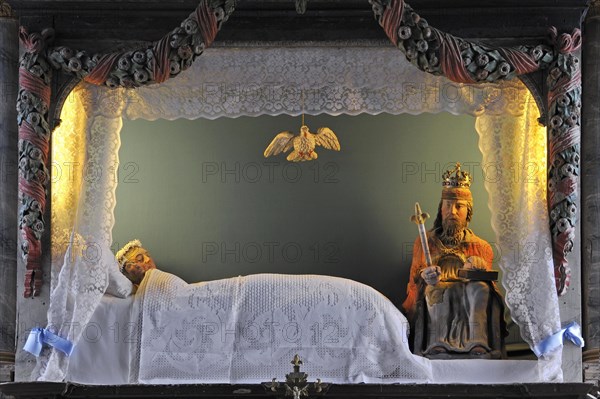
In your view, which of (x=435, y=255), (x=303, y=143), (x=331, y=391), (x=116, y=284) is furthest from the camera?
(x=303, y=143)

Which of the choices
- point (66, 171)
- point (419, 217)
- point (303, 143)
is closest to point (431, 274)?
point (419, 217)

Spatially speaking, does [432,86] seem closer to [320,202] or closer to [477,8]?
[477,8]

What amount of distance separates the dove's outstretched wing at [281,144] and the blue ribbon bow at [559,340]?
8.50ft

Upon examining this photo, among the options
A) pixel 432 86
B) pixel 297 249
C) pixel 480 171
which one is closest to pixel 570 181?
pixel 432 86

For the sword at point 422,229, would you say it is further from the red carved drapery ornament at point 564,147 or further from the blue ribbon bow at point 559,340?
the blue ribbon bow at point 559,340

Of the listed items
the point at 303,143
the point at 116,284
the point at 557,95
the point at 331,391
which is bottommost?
the point at 331,391

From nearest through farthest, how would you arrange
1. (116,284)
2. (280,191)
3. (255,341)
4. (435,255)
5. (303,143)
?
(255,341), (116,284), (435,255), (303,143), (280,191)

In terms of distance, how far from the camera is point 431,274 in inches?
373

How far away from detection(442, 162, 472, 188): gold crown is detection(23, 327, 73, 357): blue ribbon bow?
9.18 ft

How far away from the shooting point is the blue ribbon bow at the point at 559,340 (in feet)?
29.1

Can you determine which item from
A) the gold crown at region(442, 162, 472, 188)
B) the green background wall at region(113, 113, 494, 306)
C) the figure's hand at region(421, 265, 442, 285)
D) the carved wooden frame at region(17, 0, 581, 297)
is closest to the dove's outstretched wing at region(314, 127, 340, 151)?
the green background wall at region(113, 113, 494, 306)

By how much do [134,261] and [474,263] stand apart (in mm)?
2268

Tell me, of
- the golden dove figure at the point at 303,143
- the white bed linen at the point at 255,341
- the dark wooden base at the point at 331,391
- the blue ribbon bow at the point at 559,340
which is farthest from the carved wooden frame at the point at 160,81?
the golden dove figure at the point at 303,143

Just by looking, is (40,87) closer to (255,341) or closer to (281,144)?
(255,341)
